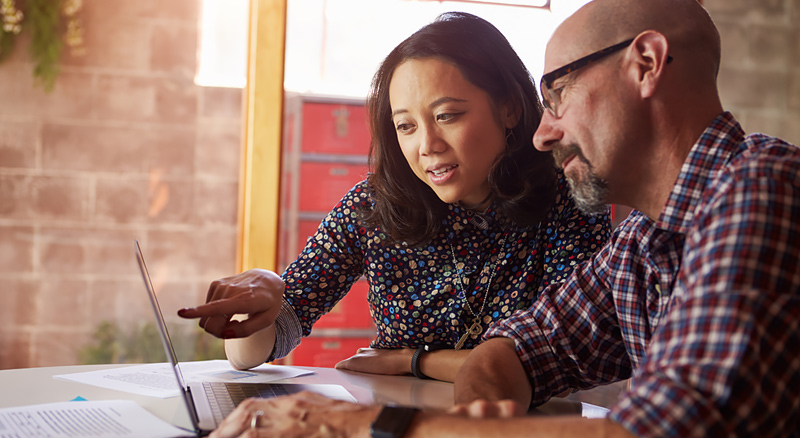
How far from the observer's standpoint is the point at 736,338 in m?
0.63

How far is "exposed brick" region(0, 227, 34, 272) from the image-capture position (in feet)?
9.07

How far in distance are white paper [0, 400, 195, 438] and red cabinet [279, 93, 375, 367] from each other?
6.24ft

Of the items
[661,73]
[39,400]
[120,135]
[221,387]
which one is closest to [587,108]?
[661,73]

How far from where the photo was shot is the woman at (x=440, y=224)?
1440 millimetres

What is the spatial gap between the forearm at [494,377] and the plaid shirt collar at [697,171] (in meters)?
0.36

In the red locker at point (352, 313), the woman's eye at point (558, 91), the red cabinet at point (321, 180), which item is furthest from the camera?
the red locker at point (352, 313)

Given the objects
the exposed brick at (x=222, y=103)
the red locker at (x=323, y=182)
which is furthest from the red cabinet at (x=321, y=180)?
the exposed brick at (x=222, y=103)

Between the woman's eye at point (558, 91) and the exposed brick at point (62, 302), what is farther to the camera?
the exposed brick at point (62, 302)

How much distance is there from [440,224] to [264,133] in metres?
1.48

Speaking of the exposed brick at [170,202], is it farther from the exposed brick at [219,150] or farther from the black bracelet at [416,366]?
the black bracelet at [416,366]

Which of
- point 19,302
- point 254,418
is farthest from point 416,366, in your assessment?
point 19,302

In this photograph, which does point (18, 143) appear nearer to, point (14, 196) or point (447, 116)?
point (14, 196)

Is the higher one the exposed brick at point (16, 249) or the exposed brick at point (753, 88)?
the exposed brick at point (753, 88)

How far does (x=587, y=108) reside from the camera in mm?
1058
